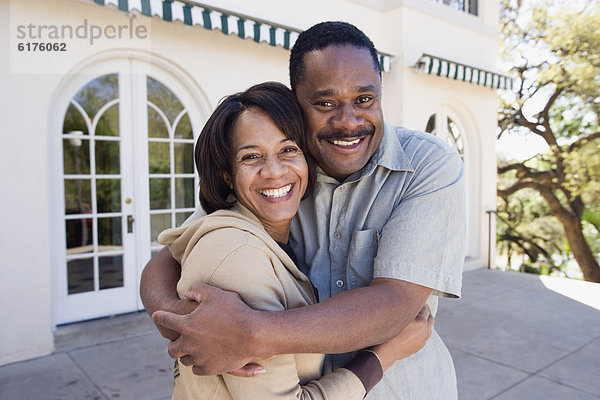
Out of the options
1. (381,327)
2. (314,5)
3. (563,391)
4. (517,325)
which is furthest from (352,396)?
(314,5)

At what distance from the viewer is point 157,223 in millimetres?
4750

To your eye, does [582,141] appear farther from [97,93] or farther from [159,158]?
[97,93]

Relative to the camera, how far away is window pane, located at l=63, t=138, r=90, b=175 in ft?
13.7

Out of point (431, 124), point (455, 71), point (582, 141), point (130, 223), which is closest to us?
point (130, 223)

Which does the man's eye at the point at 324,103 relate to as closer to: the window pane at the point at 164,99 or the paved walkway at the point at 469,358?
the paved walkway at the point at 469,358

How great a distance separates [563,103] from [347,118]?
13.0 metres

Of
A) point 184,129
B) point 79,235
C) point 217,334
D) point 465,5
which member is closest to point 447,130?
point 465,5

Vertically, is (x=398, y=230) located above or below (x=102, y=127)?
below

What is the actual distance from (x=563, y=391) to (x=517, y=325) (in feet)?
4.80

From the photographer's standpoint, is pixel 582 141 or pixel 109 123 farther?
pixel 582 141

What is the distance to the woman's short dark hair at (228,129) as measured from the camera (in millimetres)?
1232

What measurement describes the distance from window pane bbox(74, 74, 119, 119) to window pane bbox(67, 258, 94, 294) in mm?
1407

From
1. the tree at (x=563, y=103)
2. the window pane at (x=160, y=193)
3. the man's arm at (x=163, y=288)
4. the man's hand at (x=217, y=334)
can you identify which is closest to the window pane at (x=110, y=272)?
the window pane at (x=160, y=193)

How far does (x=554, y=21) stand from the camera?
10.8 metres
